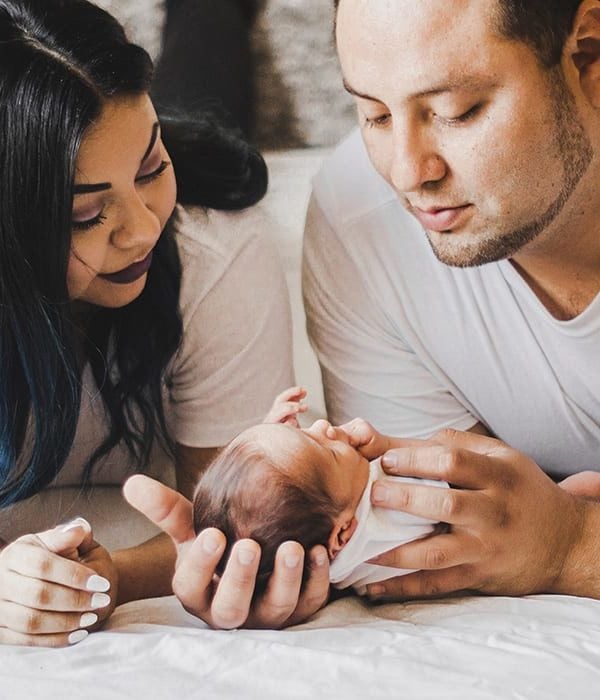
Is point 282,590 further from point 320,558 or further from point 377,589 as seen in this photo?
point 377,589

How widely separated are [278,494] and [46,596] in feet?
0.85

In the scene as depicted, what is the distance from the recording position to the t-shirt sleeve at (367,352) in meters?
1.53

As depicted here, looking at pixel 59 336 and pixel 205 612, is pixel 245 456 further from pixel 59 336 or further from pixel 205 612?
pixel 59 336

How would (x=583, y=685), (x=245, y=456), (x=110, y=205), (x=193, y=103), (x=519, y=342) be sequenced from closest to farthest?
(x=583, y=685) < (x=245, y=456) < (x=110, y=205) < (x=519, y=342) < (x=193, y=103)

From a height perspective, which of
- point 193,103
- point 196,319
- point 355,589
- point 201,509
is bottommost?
point 355,589

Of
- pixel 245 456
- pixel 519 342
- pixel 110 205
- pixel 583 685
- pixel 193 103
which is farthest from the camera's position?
pixel 193 103

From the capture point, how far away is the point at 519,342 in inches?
57.9

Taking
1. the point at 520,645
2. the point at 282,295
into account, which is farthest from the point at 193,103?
the point at 520,645

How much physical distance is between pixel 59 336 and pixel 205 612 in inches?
15.0

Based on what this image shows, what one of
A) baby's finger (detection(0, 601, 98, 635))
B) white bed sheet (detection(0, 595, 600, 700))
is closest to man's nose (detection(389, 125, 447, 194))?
white bed sheet (detection(0, 595, 600, 700))

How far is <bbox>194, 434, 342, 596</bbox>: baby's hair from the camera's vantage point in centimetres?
111

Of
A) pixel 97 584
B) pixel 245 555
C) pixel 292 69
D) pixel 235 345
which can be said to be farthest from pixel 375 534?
pixel 292 69

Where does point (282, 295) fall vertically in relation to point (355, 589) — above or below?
above

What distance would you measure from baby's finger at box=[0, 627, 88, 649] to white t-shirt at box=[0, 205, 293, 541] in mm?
389
